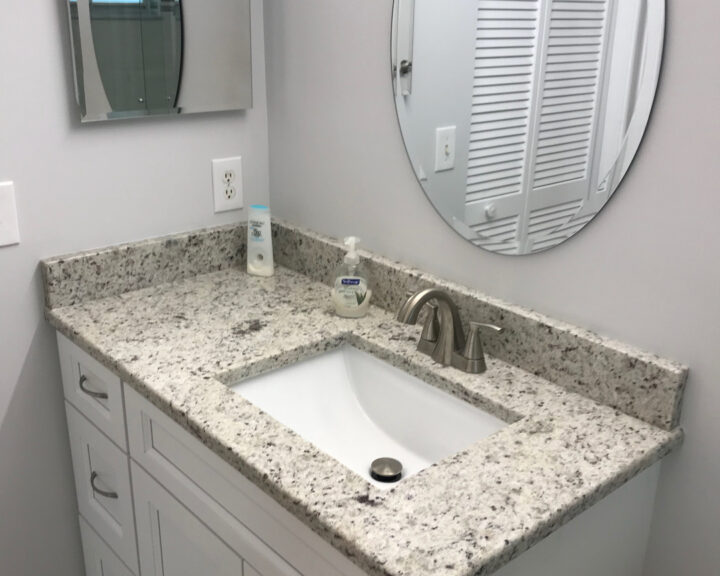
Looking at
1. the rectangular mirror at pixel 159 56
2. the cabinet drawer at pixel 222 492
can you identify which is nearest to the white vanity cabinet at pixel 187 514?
the cabinet drawer at pixel 222 492

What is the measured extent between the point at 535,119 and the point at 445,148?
0.63 feet

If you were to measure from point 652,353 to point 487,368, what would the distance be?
26 centimetres

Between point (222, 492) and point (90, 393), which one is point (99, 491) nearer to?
point (90, 393)

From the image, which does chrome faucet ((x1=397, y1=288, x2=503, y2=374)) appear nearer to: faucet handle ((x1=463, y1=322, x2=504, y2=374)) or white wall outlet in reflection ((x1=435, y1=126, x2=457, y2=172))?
faucet handle ((x1=463, y1=322, x2=504, y2=374))

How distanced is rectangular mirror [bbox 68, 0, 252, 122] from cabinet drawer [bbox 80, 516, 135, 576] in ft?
2.80

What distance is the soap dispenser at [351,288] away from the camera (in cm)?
142

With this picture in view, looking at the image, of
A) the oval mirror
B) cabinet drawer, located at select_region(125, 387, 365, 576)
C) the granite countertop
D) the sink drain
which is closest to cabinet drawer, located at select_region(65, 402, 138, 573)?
cabinet drawer, located at select_region(125, 387, 365, 576)

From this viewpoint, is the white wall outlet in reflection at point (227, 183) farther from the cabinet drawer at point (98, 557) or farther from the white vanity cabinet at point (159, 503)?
the cabinet drawer at point (98, 557)

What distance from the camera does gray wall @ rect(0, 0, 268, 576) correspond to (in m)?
1.36

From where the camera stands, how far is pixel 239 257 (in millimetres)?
1714

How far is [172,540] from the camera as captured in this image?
4.22 feet

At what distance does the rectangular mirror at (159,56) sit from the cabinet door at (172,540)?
68 cm

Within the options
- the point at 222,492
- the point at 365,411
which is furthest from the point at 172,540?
the point at 365,411

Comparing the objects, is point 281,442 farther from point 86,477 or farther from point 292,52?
point 292,52
